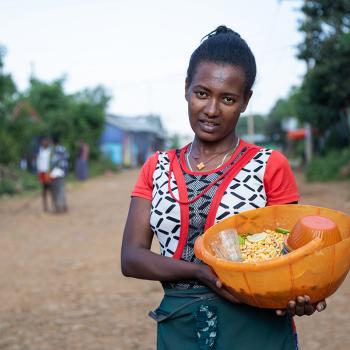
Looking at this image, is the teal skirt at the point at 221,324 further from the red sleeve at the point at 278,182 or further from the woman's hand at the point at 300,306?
the red sleeve at the point at 278,182

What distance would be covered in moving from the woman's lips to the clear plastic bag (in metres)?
0.36

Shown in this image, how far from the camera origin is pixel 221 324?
5.45ft

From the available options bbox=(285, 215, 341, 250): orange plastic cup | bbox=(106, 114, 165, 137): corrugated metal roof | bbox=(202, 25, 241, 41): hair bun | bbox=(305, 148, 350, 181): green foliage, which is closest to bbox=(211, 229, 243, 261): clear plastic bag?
bbox=(285, 215, 341, 250): orange plastic cup

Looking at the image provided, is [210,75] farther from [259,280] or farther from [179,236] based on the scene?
[259,280]

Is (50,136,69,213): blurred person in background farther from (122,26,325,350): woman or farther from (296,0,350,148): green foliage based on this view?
(122,26,325,350): woman

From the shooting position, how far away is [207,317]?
65.0 inches

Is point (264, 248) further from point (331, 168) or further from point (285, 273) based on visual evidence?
point (331, 168)

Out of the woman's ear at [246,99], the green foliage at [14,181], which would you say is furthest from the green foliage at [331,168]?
the woman's ear at [246,99]

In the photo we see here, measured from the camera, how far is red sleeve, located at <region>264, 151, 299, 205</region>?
65.7 inches

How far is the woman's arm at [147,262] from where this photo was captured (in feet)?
5.15

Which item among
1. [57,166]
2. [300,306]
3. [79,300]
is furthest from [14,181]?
[300,306]

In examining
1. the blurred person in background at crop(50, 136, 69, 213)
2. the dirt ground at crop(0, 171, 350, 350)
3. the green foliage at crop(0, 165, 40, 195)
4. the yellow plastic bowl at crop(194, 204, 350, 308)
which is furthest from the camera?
the green foliage at crop(0, 165, 40, 195)

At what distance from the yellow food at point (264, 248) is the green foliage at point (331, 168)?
1639 centimetres

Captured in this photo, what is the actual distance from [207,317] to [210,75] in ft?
2.52
